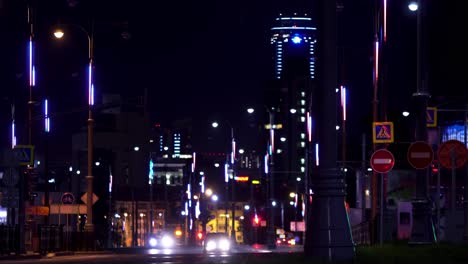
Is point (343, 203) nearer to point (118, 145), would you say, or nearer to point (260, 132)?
point (118, 145)

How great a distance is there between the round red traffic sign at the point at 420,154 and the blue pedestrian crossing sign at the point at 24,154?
60.6 ft

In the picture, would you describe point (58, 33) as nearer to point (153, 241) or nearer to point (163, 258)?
point (163, 258)

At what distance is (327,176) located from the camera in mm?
18250

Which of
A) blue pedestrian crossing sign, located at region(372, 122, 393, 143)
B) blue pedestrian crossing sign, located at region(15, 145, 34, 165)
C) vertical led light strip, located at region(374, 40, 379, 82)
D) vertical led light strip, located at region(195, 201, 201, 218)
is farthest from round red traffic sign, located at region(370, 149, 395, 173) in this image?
vertical led light strip, located at region(195, 201, 201, 218)

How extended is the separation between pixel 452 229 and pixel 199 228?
335 ft

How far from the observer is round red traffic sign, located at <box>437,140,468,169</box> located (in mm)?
26680

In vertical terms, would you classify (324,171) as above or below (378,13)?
below

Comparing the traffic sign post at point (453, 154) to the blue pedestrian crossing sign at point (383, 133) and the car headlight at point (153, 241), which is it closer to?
the blue pedestrian crossing sign at point (383, 133)

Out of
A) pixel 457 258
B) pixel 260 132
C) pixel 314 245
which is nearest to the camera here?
pixel 314 245

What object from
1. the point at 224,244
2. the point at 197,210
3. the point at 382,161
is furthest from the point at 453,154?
the point at 197,210

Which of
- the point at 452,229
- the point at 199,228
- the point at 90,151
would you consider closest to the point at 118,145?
the point at 199,228

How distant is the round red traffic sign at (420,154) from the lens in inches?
1047

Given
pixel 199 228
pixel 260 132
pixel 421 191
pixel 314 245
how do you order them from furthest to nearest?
pixel 260 132
pixel 199 228
pixel 421 191
pixel 314 245

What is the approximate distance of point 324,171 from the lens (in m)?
A: 18.3
